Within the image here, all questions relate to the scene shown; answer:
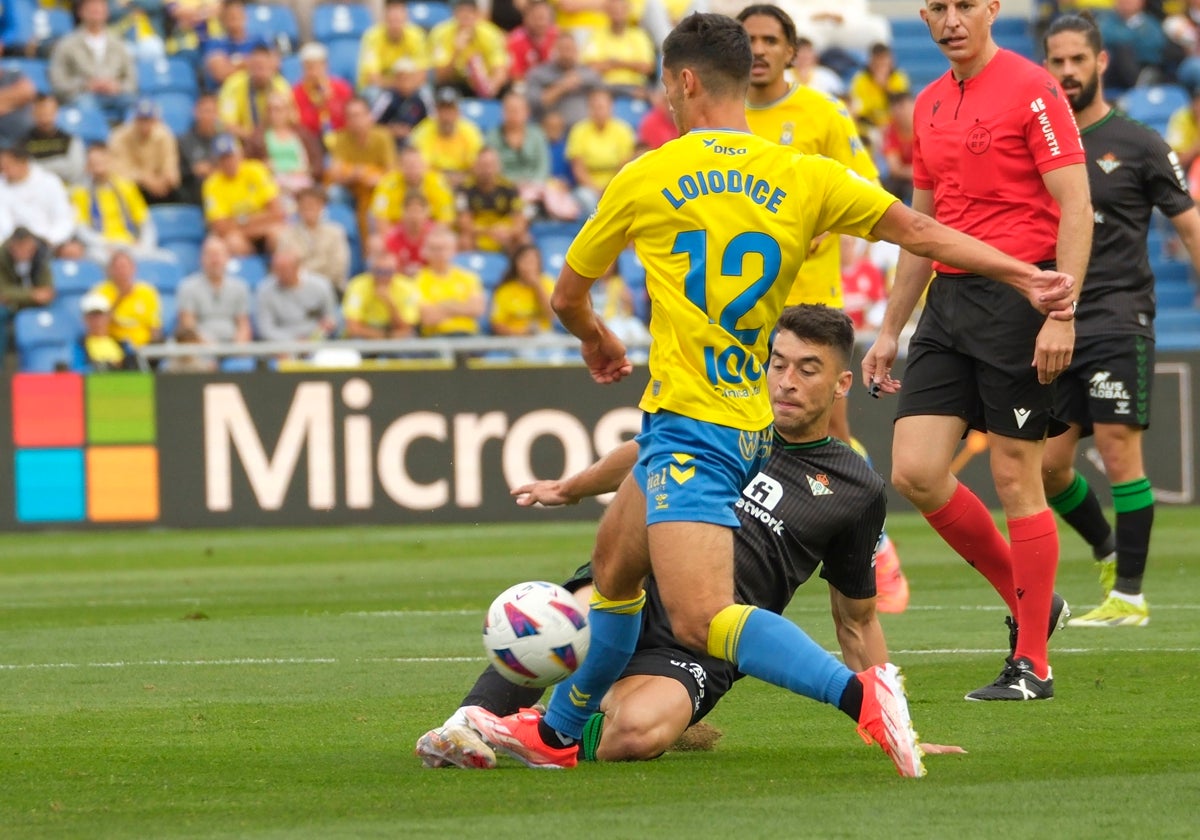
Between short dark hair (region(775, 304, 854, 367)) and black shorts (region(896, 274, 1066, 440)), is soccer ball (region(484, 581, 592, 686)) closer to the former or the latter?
short dark hair (region(775, 304, 854, 367))

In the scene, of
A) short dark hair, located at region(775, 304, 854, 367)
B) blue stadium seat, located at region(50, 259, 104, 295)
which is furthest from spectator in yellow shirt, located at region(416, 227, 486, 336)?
short dark hair, located at region(775, 304, 854, 367)

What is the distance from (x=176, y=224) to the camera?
59.9 feet

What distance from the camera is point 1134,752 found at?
17.3 ft

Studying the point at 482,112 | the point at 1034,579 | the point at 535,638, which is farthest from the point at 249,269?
the point at 535,638

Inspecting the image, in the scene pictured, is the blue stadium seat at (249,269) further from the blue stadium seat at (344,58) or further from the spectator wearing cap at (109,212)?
the blue stadium seat at (344,58)

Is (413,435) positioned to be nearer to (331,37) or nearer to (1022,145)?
(331,37)

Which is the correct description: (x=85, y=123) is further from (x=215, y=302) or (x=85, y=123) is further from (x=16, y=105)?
(x=215, y=302)

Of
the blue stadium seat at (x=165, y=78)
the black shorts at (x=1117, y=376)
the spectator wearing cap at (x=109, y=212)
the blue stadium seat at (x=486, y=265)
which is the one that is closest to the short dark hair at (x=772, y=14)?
the black shorts at (x=1117, y=376)

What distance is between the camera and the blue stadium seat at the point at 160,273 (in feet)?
57.2

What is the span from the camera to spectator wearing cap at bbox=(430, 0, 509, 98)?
19688 millimetres

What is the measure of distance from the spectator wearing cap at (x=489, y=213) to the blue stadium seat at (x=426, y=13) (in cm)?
324

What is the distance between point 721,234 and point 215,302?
1214 cm

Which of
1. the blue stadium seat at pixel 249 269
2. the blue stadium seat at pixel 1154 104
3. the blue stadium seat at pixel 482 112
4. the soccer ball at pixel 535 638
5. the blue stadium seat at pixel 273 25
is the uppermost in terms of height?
the blue stadium seat at pixel 273 25

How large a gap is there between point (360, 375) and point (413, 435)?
0.59 m
